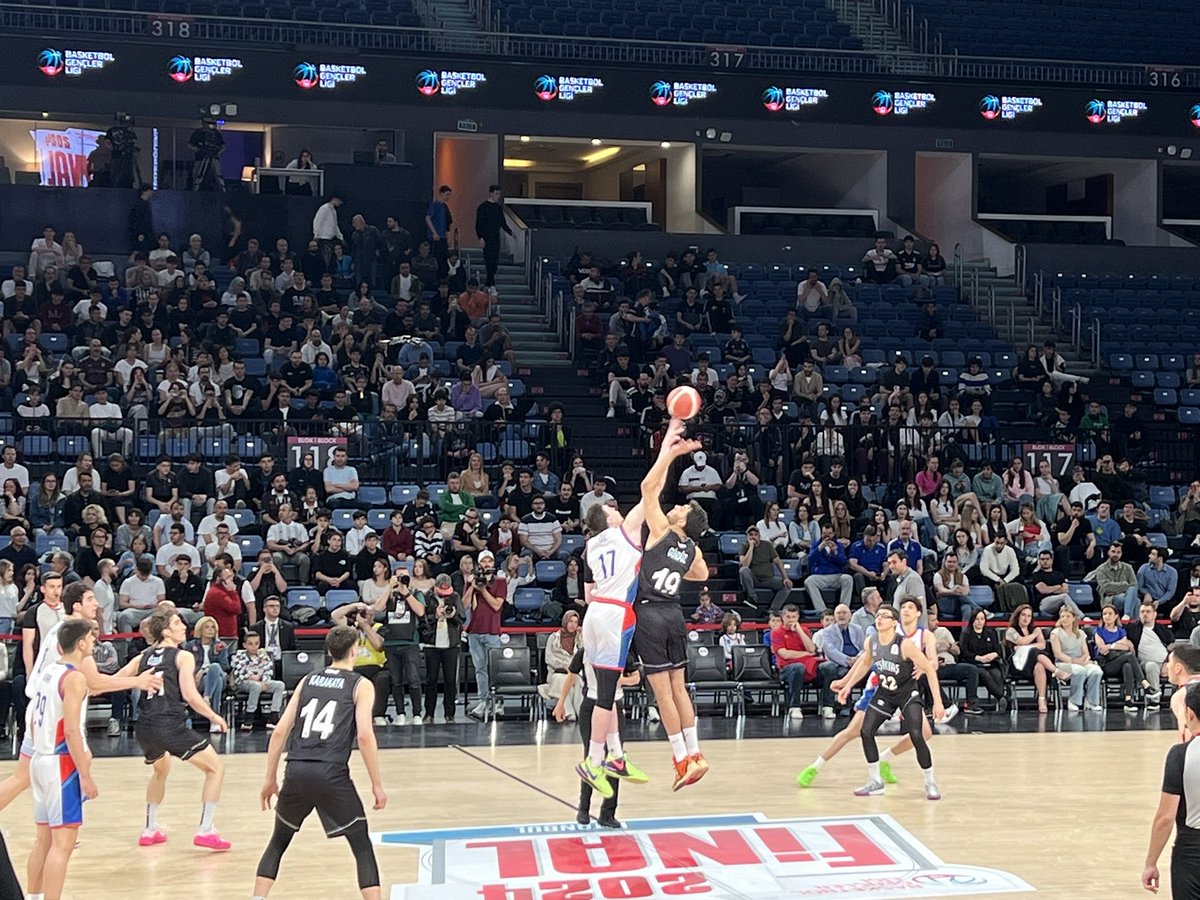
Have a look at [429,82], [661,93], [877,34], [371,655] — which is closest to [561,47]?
[661,93]

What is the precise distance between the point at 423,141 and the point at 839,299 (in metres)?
8.51

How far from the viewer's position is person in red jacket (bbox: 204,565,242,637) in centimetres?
1673

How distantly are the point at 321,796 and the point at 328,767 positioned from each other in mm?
151

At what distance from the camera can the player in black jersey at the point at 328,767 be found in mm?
8195

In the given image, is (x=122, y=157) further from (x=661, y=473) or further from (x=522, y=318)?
(x=661, y=473)

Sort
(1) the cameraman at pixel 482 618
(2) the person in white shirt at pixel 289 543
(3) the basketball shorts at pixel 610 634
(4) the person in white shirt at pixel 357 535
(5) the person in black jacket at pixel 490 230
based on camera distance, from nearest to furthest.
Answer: (3) the basketball shorts at pixel 610 634
(1) the cameraman at pixel 482 618
(2) the person in white shirt at pixel 289 543
(4) the person in white shirt at pixel 357 535
(5) the person in black jacket at pixel 490 230

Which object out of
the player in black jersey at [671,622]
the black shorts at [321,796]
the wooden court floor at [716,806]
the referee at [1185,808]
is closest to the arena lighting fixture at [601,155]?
the wooden court floor at [716,806]

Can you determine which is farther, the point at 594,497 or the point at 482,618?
the point at 594,497

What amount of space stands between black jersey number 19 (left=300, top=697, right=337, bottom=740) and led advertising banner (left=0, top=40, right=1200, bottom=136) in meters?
20.1

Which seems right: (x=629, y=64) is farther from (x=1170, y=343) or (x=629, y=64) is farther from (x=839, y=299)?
(x=1170, y=343)

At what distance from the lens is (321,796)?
8203 millimetres

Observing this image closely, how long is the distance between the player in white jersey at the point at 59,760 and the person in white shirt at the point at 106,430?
11.9 metres

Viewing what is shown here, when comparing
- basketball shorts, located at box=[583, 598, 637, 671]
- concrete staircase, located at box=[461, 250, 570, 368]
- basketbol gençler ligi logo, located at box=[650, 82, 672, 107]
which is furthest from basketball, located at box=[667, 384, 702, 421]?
basketbol gençler ligi logo, located at box=[650, 82, 672, 107]

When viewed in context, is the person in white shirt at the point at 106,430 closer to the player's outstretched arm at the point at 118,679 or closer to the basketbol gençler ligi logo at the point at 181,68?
the basketbol gençler ligi logo at the point at 181,68
